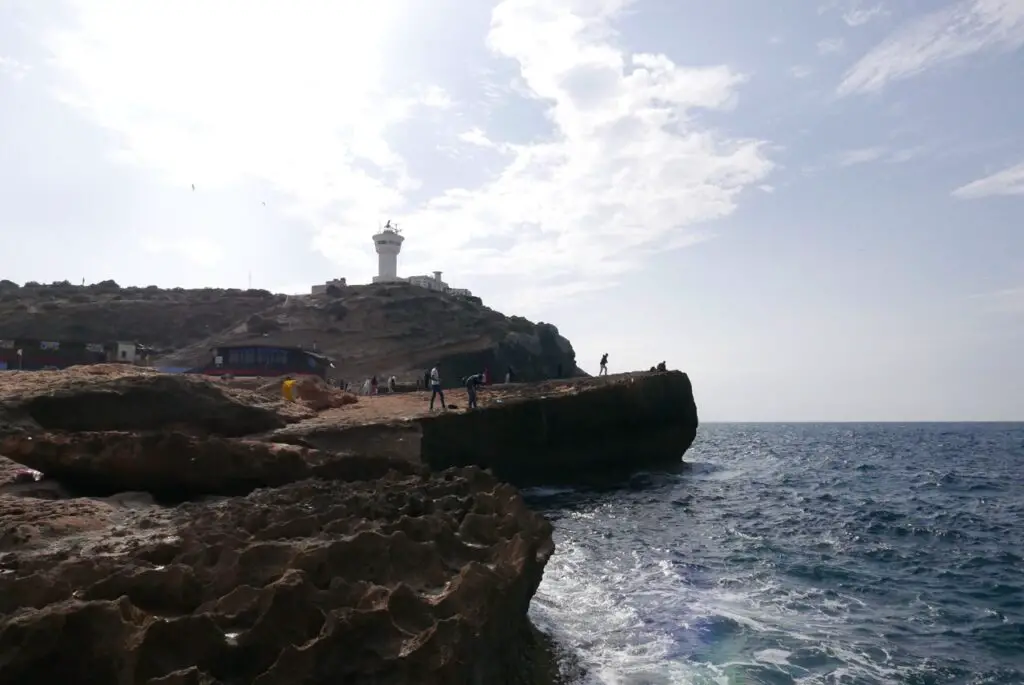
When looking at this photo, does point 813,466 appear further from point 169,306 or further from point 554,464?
point 169,306

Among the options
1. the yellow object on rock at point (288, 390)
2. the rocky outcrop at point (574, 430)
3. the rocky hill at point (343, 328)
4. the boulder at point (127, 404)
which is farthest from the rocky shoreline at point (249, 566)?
the rocky hill at point (343, 328)

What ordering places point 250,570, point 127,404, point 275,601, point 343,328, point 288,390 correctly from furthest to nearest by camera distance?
point 343,328 → point 288,390 → point 127,404 → point 250,570 → point 275,601

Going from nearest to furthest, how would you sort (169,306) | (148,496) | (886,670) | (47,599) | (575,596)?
1. (47,599)
2. (886,670)
3. (148,496)
4. (575,596)
5. (169,306)

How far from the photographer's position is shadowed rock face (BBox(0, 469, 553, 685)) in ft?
18.1

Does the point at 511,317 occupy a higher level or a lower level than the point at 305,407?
higher

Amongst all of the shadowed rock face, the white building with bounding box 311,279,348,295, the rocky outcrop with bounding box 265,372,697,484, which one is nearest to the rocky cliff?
the shadowed rock face

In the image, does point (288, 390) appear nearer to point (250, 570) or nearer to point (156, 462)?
point (156, 462)

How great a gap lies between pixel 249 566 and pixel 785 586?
35.6ft

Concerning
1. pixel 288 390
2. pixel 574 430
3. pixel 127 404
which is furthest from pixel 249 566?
pixel 574 430

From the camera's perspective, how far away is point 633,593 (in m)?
13.5

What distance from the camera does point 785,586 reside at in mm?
14188

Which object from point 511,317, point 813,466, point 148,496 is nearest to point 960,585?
point 148,496

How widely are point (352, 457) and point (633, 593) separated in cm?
640

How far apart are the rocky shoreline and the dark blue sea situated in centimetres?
216
